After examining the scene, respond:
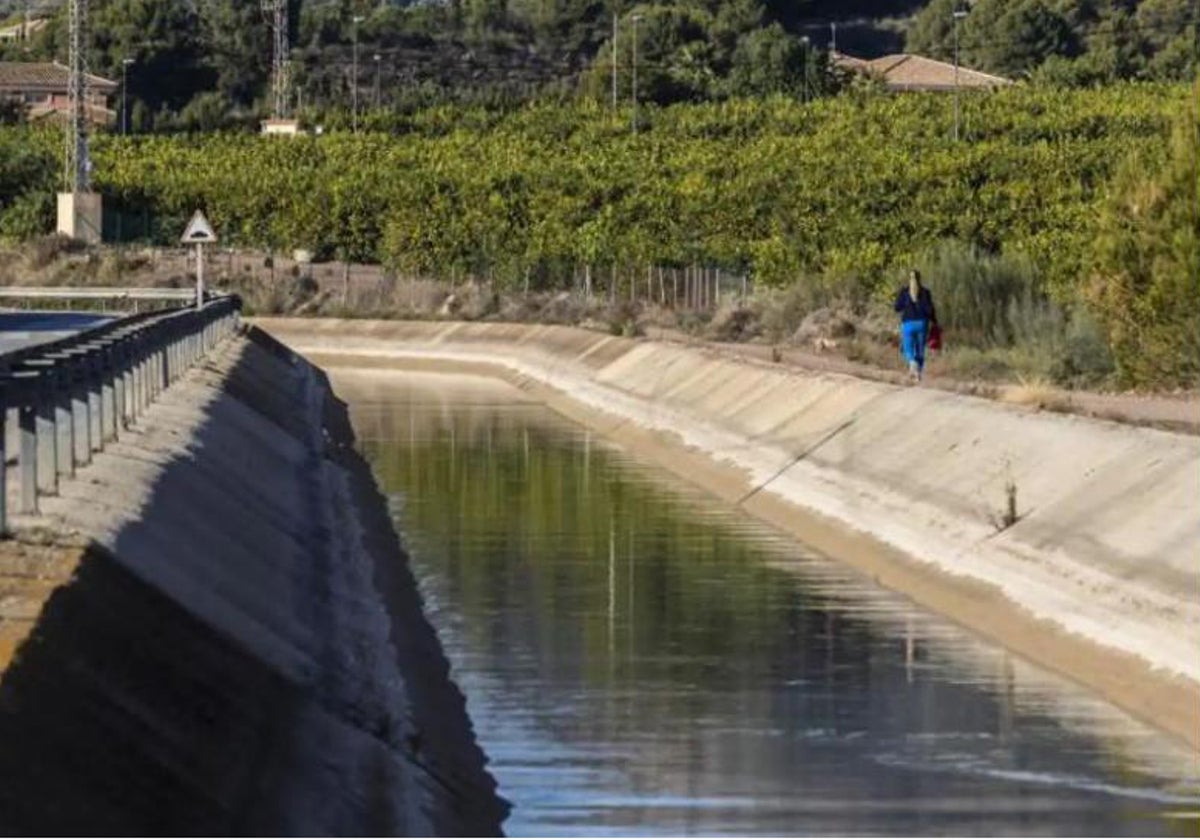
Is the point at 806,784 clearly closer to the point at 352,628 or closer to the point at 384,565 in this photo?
the point at 352,628

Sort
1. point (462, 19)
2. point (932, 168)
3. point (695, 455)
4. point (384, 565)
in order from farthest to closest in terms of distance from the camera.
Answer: point (462, 19)
point (932, 168)
point (695, 455)
point (384, 565)

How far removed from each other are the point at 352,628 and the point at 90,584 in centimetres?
581

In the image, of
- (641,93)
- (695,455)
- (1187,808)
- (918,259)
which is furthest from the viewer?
(641,93)

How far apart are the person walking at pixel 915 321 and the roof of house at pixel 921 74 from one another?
101m

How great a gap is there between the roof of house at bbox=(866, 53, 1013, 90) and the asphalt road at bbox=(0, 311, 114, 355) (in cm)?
7620

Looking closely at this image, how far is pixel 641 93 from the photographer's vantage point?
5177 inches

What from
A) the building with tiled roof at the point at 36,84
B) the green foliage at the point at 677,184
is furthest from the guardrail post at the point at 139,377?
the building with tiled roof at the point at 36,84

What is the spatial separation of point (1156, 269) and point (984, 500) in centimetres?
1309

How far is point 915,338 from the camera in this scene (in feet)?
136

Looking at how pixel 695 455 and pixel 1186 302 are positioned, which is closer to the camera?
pixel 1186 302

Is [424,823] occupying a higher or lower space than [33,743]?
lower

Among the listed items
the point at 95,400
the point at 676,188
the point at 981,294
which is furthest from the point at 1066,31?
the point at 95,400

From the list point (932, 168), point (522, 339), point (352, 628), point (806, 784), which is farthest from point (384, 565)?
point (932, 168)

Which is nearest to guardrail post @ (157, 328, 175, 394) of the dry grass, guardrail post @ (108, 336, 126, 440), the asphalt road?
guardrail post @ (108, 336, 126, 440)
